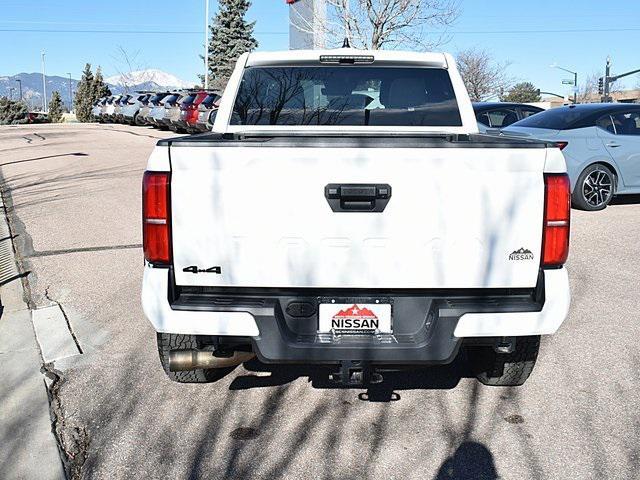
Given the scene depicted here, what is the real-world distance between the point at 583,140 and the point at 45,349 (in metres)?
8.50

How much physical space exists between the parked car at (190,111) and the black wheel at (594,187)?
16.8 meters

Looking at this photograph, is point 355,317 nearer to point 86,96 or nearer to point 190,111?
point 190,111

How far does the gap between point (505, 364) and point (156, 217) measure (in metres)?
2.20

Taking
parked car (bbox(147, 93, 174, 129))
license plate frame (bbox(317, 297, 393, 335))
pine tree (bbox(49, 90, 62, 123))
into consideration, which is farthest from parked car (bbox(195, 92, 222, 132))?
pine tree (bbox(49, 90, 62, 123))

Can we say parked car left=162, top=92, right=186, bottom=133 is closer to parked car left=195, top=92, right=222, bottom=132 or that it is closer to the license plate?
parked car left=195, top=92, right=222, bottom=132

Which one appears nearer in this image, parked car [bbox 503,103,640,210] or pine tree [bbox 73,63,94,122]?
parked car [bbox 503,103,640,210]

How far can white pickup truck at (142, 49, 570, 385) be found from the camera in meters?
3.25

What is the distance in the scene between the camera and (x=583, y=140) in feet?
34.8

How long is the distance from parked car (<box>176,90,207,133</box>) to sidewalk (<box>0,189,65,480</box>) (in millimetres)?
19519

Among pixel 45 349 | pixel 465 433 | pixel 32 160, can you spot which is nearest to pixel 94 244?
pixel 45 349

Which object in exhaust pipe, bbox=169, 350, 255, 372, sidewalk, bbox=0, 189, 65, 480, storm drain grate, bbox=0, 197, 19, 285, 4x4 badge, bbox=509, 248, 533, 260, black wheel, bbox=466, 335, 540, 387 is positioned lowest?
sidewalk, bbox=0, 189, 65, 480

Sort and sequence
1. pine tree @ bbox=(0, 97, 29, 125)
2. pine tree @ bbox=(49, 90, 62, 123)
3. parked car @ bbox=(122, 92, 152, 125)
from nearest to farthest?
parked car @ bbox=(122, 92, 152, 125) → pine tree @ bbox=(49, 90, 62, 123) → pine tree @ bbox=(0, 97, 29, 125)

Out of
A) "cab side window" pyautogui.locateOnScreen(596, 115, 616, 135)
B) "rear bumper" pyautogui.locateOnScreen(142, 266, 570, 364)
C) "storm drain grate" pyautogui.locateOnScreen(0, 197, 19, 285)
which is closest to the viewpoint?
"rear bumper" pyautogui.locateOnScreen(142, 266, 570, 364)

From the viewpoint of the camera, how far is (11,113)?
63.8m
